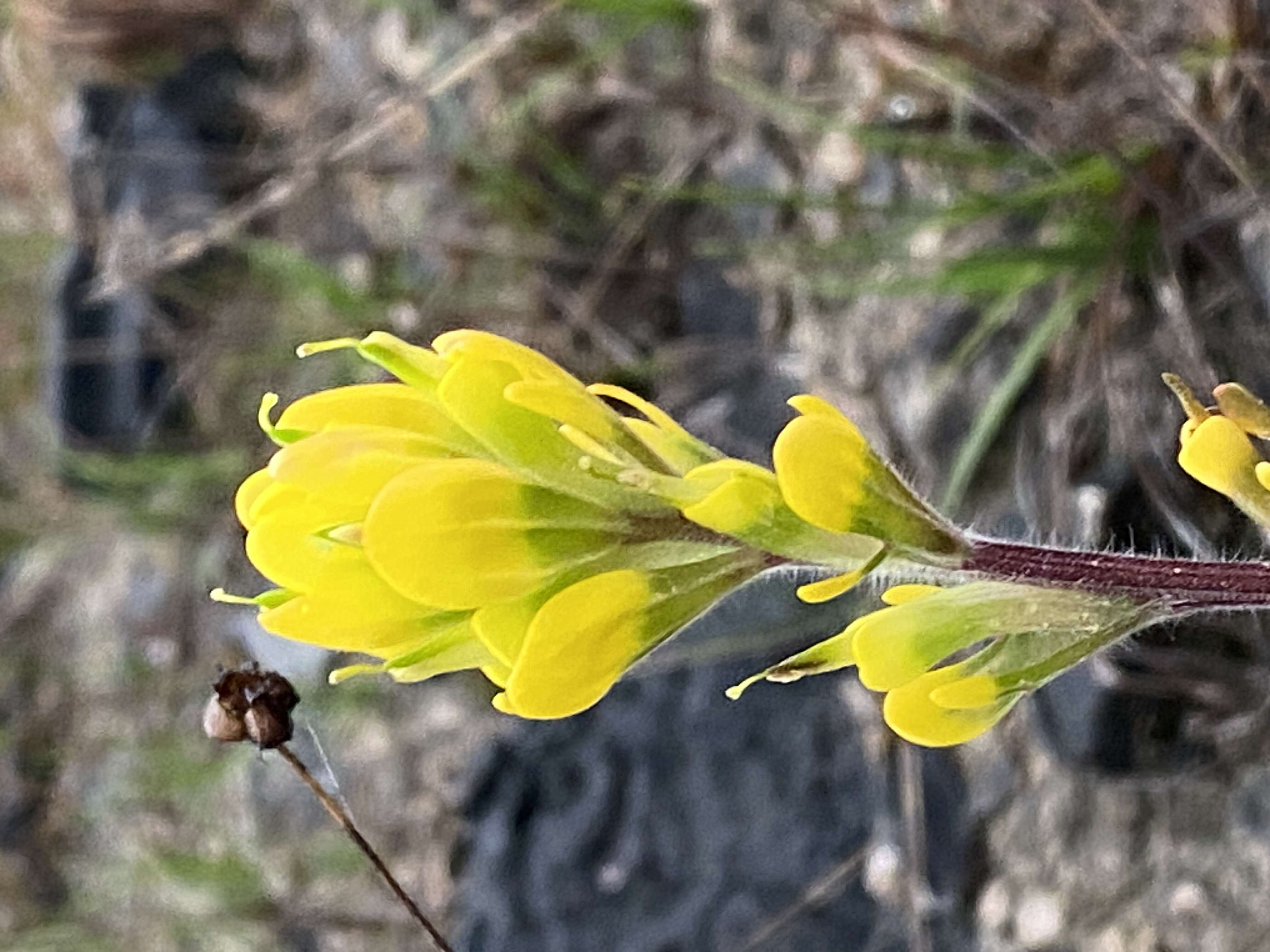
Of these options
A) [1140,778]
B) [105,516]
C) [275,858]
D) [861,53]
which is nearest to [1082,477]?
[1140,778]

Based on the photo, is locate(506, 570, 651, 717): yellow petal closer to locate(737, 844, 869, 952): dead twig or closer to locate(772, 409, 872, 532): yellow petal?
locate(772, 409, 872, 532): yellow petal

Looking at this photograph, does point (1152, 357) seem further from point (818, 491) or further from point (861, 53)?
point (818, 491)

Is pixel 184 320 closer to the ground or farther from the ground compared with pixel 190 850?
farther from the ground

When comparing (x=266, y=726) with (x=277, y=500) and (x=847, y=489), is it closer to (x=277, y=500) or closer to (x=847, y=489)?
(x=277, y=500)

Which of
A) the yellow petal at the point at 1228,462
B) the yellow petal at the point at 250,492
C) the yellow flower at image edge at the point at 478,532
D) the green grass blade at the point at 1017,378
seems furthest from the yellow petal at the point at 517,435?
the green grass blade at the point at 1017,378

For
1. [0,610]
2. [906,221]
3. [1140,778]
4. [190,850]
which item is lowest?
[190,850]

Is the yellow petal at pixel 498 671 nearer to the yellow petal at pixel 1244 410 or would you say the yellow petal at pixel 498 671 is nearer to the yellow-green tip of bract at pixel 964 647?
the yellow-green tip of bract at pixel 964 647
